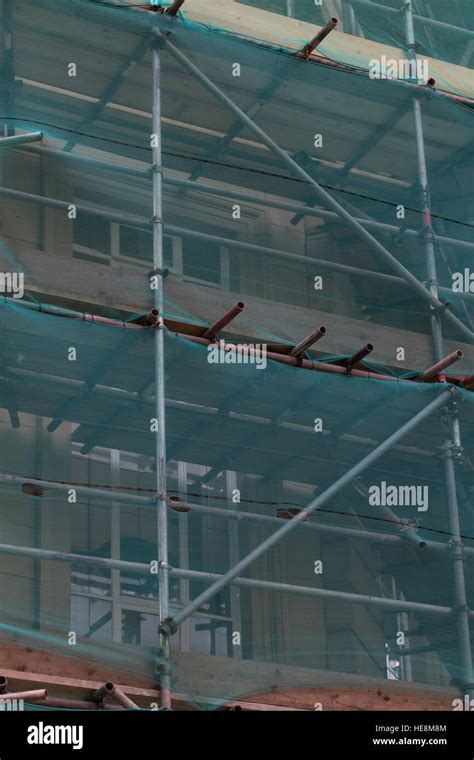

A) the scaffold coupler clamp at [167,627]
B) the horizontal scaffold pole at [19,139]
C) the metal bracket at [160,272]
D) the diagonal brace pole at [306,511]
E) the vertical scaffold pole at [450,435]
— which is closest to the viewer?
the scaffold coupler clamp at [167,627]

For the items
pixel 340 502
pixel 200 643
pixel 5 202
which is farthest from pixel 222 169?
pixel 200 643

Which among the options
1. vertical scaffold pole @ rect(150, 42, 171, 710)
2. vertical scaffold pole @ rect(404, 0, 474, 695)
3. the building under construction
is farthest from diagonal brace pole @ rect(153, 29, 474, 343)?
vertical scaffold pole @ rect(150, 42, 171, 710)

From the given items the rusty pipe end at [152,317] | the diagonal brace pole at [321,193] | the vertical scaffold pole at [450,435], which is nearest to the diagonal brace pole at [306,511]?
the vertical scaffold pole at [450,435]

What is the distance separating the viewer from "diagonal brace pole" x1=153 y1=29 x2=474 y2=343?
14.6 meters

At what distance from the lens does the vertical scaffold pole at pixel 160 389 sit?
11.8 m

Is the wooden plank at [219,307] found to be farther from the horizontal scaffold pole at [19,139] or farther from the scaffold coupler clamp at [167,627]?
the scaffold coupler clamp at [167,627]

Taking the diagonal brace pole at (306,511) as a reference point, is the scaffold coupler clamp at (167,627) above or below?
below

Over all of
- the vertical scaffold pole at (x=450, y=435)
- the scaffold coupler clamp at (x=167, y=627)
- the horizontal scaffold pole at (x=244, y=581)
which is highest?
the vertical scaffold pole at (x=450, y=435)

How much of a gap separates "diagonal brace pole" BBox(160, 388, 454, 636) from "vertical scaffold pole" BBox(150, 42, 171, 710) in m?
0.17

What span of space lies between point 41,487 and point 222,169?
4.64m

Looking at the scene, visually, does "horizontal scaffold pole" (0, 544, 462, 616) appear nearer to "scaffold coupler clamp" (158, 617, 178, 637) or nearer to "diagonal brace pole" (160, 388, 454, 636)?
"diagonal brace pole" (160, 388, 454, 636)

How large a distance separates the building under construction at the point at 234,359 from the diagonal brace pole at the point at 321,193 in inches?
1.5

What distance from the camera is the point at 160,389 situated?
12.7m

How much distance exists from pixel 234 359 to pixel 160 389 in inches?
39.5
